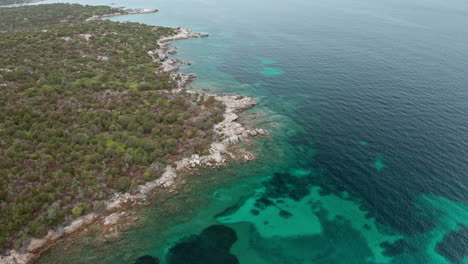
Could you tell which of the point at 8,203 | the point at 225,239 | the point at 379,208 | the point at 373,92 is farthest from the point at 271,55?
the point at 8,203

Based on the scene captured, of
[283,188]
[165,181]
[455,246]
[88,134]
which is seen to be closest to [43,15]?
[88,134]

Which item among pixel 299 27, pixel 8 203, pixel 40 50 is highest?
pixel 299 27

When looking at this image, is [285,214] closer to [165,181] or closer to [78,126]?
[165,181]

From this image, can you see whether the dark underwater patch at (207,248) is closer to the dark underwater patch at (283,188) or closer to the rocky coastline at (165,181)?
the dark underwater patch at (283,188)

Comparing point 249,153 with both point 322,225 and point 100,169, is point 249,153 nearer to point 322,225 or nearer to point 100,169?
point 322,225

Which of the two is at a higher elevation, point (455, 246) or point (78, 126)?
point (78, 126)

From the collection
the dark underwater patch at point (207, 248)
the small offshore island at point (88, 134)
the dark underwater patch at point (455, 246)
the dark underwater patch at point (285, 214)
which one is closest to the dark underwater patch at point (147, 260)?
the dark underwater patch at point (207, 248)
